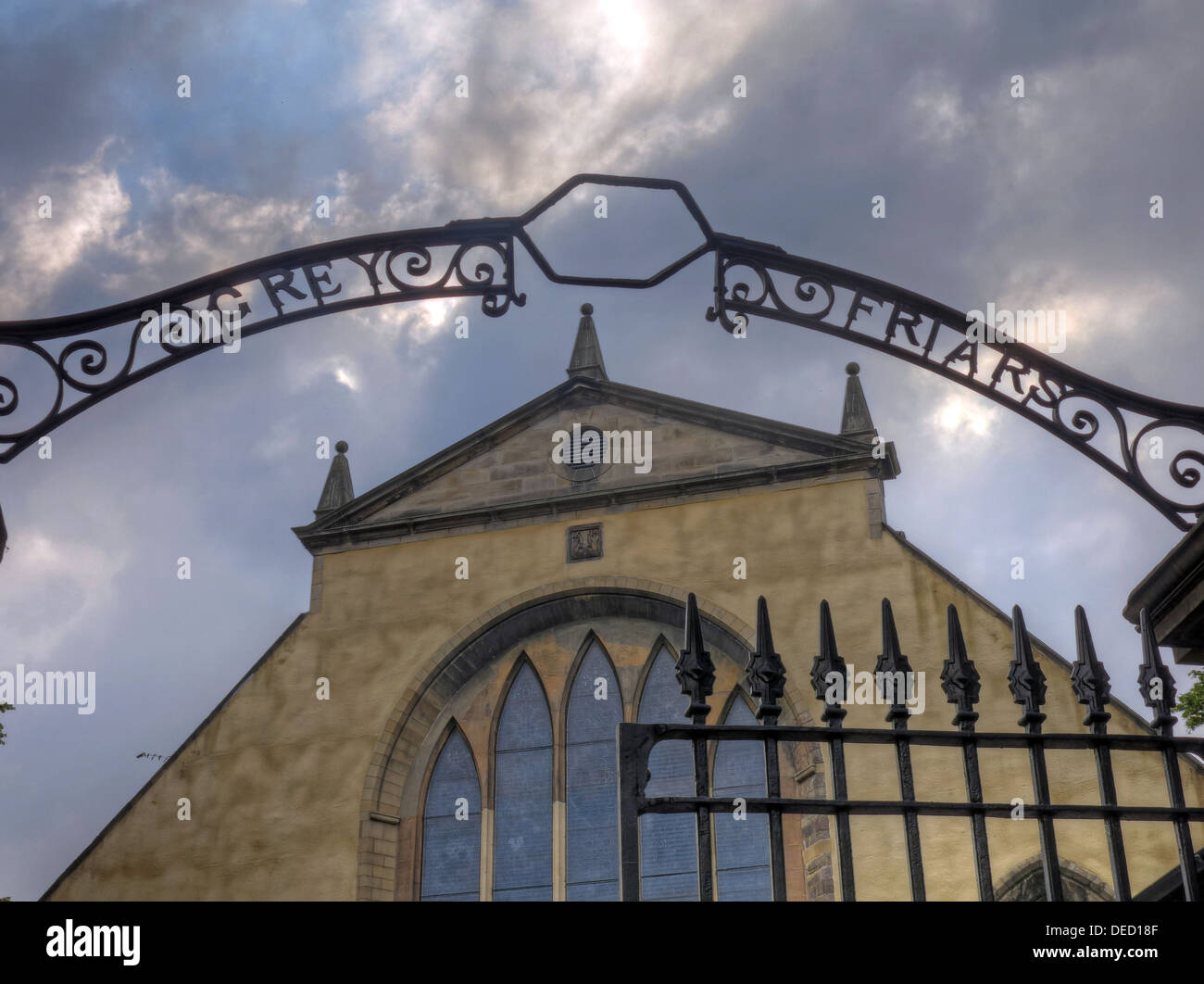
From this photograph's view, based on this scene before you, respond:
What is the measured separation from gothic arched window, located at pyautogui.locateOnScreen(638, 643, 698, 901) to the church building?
3cm

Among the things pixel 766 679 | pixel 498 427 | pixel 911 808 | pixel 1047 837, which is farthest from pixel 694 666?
pixel 498 427

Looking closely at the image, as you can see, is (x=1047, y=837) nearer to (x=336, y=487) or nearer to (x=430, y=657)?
(x=430, y=657)

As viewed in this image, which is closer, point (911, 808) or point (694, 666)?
point (911, 808)

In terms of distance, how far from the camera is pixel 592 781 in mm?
14812

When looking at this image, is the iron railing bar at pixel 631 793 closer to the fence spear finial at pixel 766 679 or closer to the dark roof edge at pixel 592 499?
the fence spear finial at pixel 766 679

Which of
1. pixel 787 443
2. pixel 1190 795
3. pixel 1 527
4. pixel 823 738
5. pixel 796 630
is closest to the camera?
pixel 823 738

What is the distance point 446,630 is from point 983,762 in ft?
18.8

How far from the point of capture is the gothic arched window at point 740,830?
13906 millimetres

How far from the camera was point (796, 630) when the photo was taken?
567 inches

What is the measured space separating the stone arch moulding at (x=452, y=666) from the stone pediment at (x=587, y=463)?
3.40 ft

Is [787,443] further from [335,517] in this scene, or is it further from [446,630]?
[335,517]

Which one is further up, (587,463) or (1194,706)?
(587,463)

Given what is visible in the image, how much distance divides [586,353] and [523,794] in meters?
5.02
